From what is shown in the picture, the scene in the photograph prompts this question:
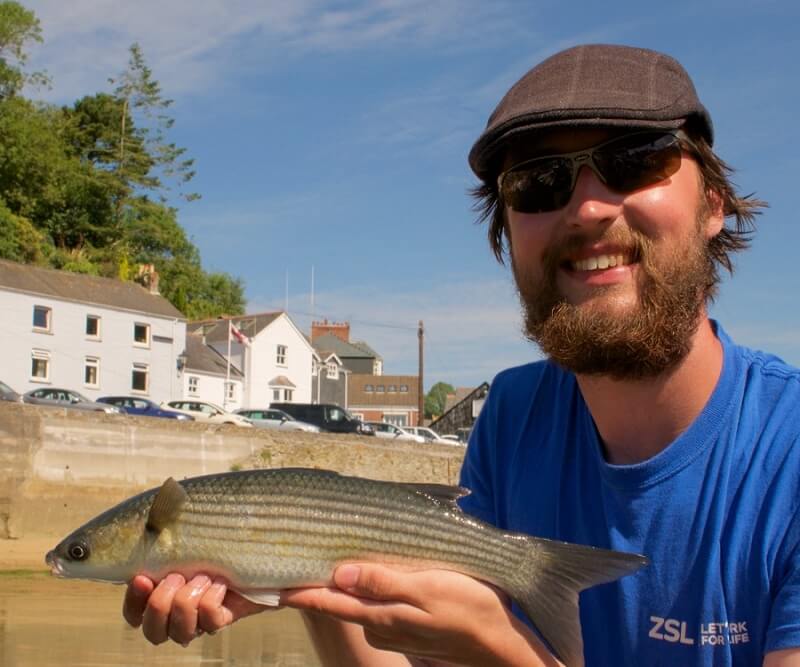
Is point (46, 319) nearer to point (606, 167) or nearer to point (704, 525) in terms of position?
point (606, 167)

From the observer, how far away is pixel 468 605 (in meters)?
3.31

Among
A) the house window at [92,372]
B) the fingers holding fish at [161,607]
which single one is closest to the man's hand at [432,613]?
the fingers holding fish at [161,607]

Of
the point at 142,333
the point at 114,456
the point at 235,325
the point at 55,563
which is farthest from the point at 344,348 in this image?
the point at 55,563

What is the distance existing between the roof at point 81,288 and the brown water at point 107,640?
3816cm

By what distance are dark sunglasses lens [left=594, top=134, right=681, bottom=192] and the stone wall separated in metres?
28.7

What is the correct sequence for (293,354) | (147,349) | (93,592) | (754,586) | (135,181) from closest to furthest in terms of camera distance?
1. (754,586)
2. (93,592)
3. (147,349)
4. (293,354)
5. (135,181)

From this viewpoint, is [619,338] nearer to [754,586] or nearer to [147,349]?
[754,586]

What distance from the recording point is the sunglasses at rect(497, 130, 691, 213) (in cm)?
349

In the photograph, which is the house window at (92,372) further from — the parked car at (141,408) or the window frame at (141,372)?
the parked car at (141,408)

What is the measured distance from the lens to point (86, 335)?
60.5 meters

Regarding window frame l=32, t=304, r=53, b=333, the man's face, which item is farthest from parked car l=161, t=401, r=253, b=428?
the man's face

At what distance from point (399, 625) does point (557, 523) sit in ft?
2.17

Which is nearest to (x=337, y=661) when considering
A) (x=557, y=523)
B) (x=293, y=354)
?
(x=557, y=523)

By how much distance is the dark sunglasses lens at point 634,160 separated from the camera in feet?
11.4
